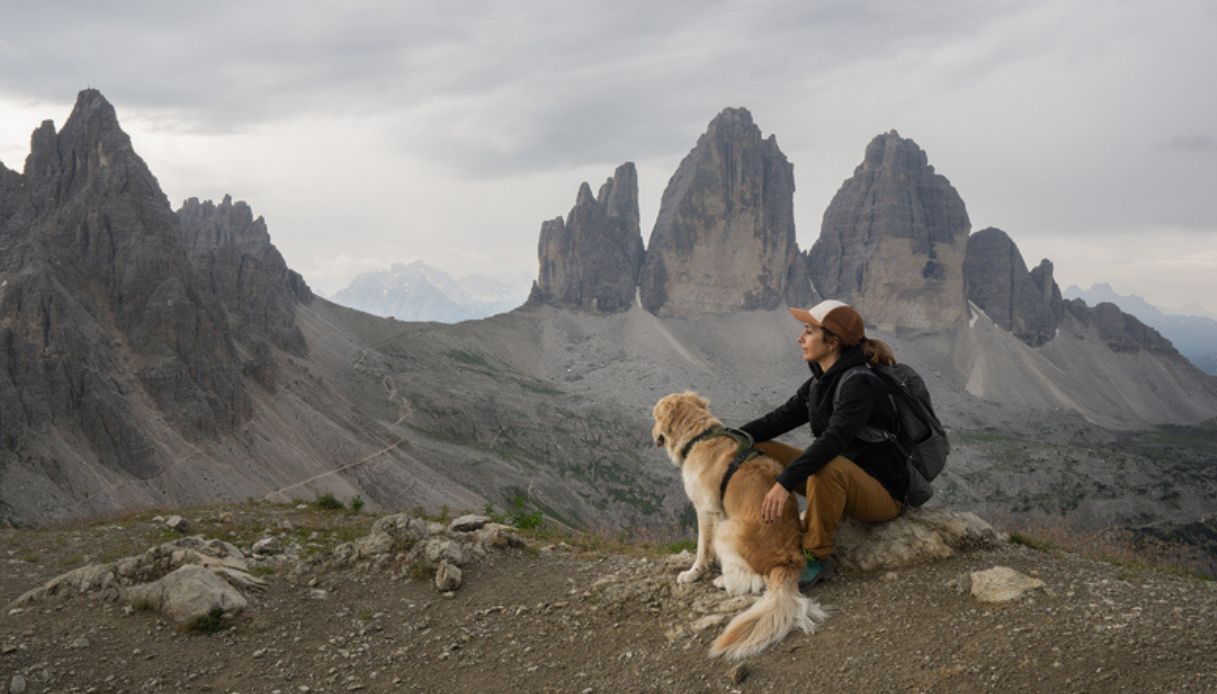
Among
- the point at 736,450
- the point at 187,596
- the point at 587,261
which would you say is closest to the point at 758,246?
the point at 587,261

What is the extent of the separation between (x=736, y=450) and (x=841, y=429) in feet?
3.75

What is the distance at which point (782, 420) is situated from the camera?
327 inches

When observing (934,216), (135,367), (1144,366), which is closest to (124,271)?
(135,367)

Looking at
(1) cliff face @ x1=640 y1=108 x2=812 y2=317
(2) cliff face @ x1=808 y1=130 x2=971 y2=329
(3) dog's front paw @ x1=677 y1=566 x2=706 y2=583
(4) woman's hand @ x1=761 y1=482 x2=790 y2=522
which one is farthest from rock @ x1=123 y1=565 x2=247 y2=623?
(2) cliff face @ x1=808 y1=130 x2=971 y2=329

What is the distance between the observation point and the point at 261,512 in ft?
54.6

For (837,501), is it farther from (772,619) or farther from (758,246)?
(758,246)

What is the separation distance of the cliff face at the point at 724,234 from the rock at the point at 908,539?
174033 millimetres

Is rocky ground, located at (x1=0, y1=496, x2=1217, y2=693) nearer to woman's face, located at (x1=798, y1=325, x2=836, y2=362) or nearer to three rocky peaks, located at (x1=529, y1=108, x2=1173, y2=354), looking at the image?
woman's face, located at (x1=798, y1=325, x2=836, y2=362)

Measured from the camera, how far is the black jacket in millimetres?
6891

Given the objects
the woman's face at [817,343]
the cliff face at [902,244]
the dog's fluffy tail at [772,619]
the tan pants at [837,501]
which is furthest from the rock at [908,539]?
the cliff face at [902,244]

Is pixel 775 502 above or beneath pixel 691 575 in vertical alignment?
above

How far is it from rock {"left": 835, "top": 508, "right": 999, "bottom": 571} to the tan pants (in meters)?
0.24

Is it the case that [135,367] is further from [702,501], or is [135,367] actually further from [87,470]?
[702,501]

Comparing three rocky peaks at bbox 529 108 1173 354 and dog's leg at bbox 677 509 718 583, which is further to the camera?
three rocky peaks at bbox 529 108 1173 354
